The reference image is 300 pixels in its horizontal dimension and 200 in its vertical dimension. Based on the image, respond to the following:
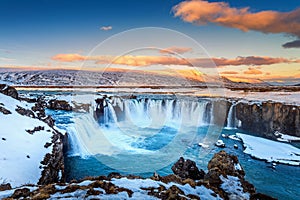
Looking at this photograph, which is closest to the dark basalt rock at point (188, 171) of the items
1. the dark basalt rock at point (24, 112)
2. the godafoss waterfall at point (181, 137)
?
the godafoss waterfall at point (181, 137)

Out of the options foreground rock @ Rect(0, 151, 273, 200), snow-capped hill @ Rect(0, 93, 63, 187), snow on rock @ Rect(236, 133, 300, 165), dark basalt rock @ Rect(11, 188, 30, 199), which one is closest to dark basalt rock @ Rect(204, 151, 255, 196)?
foreground rock @ Rect(0, 151, 273, 200)

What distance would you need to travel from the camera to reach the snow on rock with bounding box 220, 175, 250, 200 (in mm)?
7018

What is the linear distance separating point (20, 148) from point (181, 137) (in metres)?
16.8

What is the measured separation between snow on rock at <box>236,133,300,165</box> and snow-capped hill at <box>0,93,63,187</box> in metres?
15.7

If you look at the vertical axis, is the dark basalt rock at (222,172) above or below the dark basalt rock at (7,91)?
below

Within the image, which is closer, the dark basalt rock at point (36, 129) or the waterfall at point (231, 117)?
the dark basalt rock at point (36, 129)

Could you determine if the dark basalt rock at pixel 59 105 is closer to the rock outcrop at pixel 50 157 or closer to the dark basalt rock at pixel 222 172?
the rock outcrop at pixel 50 157

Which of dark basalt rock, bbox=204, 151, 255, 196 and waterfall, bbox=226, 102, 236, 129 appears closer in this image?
dark basalt rock, bbox=204, 151, 255, 196

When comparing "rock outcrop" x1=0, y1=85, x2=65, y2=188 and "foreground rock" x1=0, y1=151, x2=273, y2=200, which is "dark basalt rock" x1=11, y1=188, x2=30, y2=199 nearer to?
"foreground rock" x1=0, y1=151, x2=273, y2=200

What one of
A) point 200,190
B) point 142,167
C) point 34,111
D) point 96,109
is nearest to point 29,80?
point 96,109

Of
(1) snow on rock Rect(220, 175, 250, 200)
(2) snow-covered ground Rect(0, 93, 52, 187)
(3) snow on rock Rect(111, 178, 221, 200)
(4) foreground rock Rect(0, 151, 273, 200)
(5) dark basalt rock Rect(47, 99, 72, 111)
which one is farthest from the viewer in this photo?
(5) dark basalt rock Rect(47, 99, 72, 111)

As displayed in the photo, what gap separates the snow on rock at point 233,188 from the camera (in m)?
7.02

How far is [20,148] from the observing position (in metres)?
12.4

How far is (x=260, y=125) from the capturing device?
28.3m
